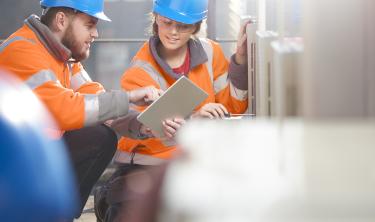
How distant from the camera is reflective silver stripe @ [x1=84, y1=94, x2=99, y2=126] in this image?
342cm

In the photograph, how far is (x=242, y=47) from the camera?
3.30 metres

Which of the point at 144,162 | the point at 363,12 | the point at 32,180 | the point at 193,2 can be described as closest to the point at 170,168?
the point at 363,12

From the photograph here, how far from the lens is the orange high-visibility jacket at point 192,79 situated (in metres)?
3.41

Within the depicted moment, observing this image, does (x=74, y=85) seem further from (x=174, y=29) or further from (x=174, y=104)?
(x=174, y=104)

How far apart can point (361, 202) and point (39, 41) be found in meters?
2.91

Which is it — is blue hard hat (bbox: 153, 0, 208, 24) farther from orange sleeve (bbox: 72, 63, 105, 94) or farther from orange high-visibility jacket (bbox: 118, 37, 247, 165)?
orange sleeve (bbox: 72, 63, 105, 94)

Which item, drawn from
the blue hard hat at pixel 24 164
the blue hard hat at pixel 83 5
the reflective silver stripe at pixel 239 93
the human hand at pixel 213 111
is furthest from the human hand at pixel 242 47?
the blue hard hat at pixel 24 164

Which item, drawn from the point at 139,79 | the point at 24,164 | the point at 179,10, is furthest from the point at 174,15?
the point at 24,164

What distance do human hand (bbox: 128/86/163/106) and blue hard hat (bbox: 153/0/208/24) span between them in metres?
0.36

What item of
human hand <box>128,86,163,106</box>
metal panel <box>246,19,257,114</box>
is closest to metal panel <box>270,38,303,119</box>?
metal panel <box>246,19,257,114</box>

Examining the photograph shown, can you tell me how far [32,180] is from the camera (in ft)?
5.69

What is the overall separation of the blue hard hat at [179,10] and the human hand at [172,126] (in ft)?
1.77

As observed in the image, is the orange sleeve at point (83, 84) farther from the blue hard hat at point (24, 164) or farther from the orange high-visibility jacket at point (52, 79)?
the blue hard hat at point (24, 164)

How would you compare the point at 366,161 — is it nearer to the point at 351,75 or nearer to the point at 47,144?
the point at 351,75
